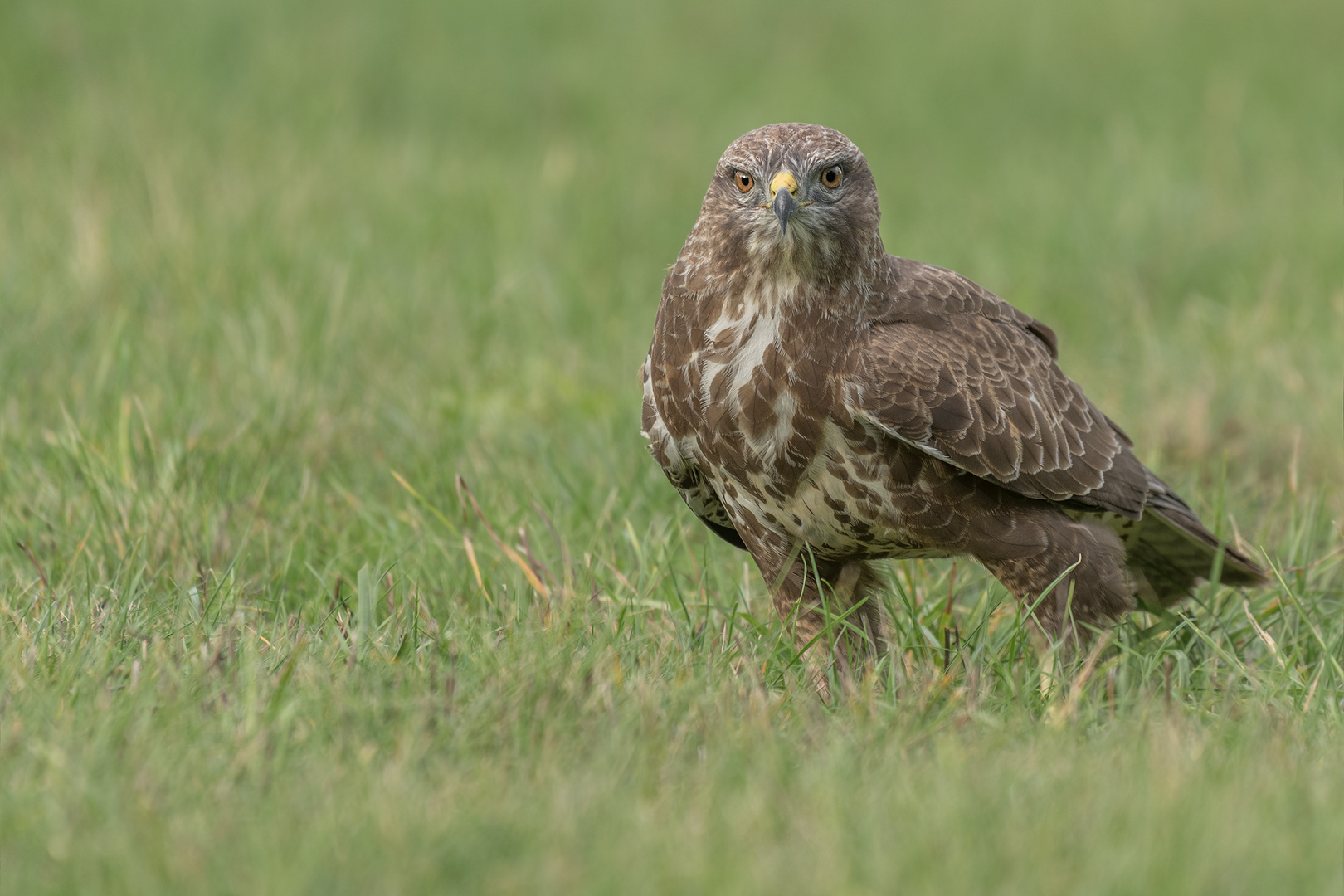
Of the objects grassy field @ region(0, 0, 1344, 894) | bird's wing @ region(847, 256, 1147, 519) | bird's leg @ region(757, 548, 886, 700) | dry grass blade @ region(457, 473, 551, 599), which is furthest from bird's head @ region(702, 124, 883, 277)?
dry grass blade @ region(457, 473, 551, 599)

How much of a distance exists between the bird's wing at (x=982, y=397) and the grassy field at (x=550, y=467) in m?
0.45

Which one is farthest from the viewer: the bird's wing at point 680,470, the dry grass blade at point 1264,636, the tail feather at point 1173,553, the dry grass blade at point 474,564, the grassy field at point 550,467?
the tail feather at point 1173,553

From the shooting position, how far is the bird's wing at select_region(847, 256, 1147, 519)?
12.7 feet

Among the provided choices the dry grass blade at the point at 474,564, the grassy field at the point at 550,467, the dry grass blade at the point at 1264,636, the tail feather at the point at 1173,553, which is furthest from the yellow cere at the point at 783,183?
the dry grass blade at the point at 1264,636

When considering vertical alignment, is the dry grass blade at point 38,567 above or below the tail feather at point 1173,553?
below

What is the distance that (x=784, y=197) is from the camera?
3.74 meters

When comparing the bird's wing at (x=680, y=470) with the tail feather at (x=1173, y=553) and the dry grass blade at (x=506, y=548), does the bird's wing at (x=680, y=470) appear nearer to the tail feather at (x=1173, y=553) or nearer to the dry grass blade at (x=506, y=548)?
the dry grass blade at (x=506, y=548)

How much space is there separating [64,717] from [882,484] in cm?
203

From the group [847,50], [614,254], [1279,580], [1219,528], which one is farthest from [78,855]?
[847,50]

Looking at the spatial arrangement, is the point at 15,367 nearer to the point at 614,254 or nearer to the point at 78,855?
the point at 614,254

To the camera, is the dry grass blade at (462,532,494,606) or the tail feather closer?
the dry grass blade at (462,532,494,606)

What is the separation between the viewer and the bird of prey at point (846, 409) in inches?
153

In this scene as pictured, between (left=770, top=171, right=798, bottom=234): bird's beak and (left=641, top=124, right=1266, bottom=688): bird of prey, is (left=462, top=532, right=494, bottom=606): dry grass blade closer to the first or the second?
(left=641, top=124, right=1266, bottom=688): bird of prey

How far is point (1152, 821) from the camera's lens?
8.95ft
